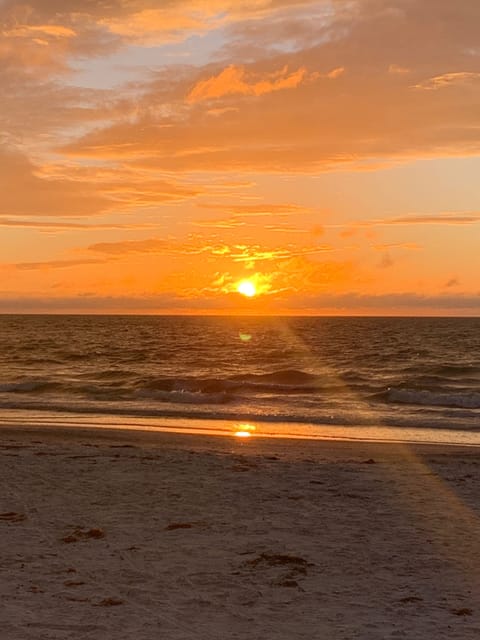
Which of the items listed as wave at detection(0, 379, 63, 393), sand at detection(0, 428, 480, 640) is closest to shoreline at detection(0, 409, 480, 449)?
sand at detection(0, 428, 480, 640)

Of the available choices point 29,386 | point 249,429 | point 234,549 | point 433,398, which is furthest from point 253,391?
point 234,549

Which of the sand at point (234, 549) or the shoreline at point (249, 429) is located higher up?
the sand at point (234, 549)

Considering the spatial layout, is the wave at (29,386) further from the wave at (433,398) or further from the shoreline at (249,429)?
the wave at (433,398)

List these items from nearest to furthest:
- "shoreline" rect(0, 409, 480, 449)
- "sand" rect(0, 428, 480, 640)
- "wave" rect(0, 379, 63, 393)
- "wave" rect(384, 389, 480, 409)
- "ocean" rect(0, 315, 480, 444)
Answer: "sand" rect(0, 428, 480, 640)
"shoreline" rect(0, 409, 480, 449)
"ocean" rect(0, 315, 480, 444)
"wave" rect(384, 389, 480, 409)
"wave" rect(0, 379, 63, 393)

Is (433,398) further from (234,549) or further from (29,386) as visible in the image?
(234,549)

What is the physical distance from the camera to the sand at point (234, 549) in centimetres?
717

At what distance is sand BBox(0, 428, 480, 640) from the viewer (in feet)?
23.5

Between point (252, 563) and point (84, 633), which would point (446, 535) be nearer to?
point (252, 563)

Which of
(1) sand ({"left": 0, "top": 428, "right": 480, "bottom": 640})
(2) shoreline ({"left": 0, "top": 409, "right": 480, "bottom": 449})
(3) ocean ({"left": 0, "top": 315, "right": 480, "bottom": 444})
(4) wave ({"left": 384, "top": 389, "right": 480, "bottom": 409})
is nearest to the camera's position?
(1) sand ({"left": 0, "top": 428, "right": 480, "bottom": 640})

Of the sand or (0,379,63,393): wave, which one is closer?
the sand

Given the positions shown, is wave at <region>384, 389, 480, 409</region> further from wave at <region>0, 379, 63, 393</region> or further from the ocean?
wave at <region>0, 379, 63, 393</region>

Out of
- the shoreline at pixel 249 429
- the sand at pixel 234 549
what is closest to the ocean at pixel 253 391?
the shoreline at pixel 249 429

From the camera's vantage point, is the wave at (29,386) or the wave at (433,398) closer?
the wave at (433,398)

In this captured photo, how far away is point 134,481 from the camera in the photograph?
521 inches
